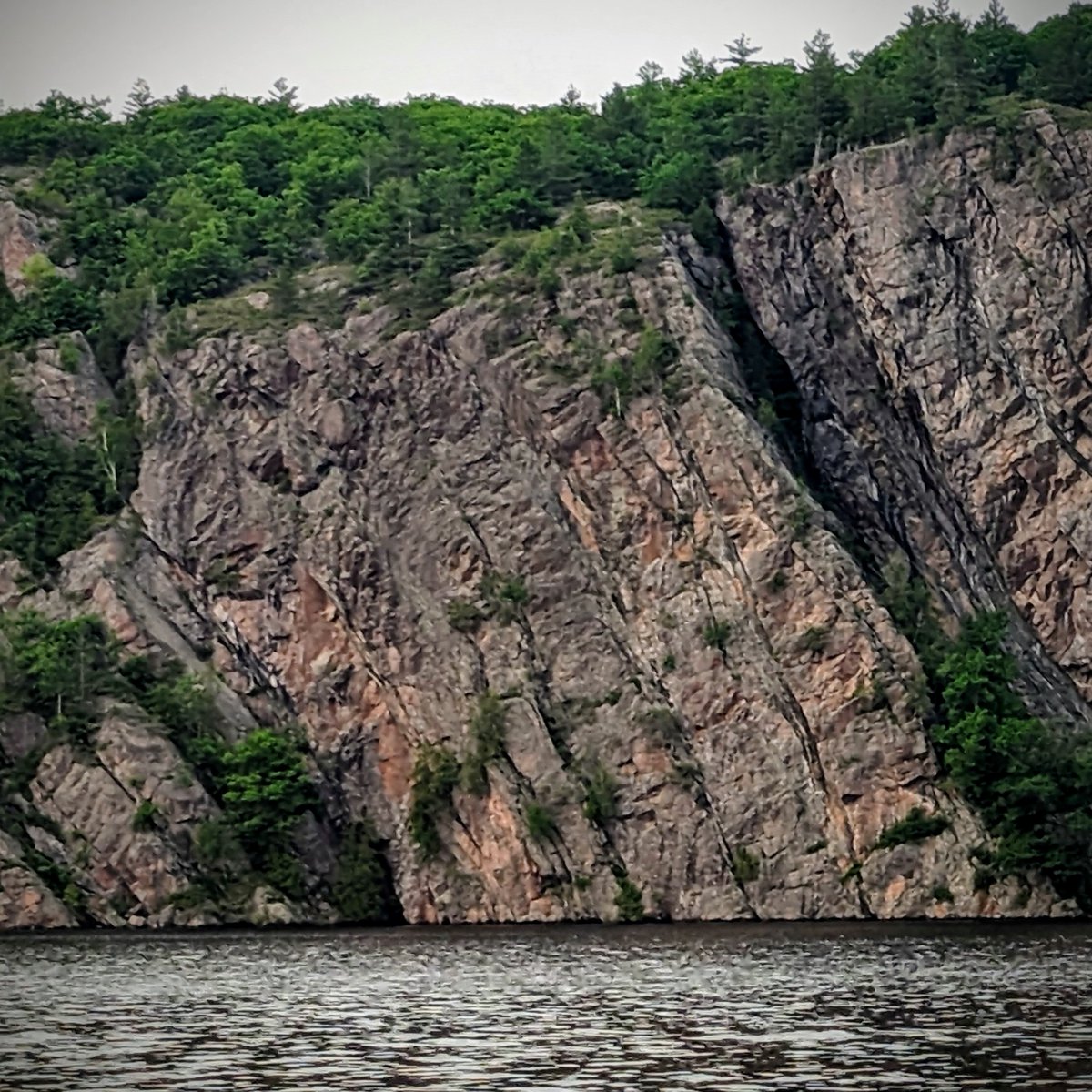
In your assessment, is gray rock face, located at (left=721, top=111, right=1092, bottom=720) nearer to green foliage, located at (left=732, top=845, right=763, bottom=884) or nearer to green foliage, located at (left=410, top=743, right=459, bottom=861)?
green foliage, located at (left=732, top=845, right=763, bottom=884)

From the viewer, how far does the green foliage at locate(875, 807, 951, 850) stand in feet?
309

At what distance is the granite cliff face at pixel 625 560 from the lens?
9731 cm

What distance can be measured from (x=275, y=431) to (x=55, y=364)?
16.8 metres

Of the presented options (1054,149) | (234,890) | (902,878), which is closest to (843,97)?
(1054,149)

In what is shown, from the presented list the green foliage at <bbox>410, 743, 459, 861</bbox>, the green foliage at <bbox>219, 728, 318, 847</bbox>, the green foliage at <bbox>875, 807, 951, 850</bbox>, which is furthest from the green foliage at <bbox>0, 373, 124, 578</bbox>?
the green foliage at <bbox>875, 807, 951, 850</bbox>

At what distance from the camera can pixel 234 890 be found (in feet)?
319

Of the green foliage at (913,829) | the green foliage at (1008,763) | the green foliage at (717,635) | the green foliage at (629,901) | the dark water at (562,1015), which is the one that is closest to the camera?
the dark water at (562,1015)

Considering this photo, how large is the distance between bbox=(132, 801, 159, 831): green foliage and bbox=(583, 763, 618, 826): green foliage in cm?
2019

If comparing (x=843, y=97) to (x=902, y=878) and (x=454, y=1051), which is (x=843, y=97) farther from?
(x=454, y=1051)

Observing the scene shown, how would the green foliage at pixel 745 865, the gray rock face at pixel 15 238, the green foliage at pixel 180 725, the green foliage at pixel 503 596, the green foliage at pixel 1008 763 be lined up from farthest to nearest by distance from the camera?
the gray rock face at pixel 15 238 → the green foliage at pixel 503 596 → the green foliage at pixel 180 725 → the green foliage at pixel 745 865 → the green foliage at pixel 1008 763

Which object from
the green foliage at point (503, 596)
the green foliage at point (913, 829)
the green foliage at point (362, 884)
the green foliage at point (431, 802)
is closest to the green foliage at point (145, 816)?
the green foliage at point (362, 884)

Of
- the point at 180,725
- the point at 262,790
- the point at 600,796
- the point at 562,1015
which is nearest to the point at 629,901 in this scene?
the point at 600,796

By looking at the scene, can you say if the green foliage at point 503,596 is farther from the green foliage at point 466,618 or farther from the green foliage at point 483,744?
the green foliage at point 483,744

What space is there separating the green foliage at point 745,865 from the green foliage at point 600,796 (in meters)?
6.22
